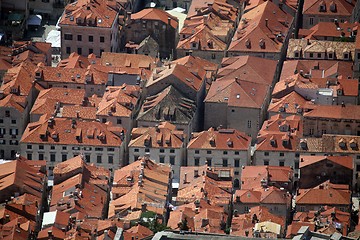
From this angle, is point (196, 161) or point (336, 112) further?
point (336, 112)

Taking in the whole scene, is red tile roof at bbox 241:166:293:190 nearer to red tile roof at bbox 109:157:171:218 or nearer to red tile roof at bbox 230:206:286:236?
red tile roof at bbox 230:206:286:236

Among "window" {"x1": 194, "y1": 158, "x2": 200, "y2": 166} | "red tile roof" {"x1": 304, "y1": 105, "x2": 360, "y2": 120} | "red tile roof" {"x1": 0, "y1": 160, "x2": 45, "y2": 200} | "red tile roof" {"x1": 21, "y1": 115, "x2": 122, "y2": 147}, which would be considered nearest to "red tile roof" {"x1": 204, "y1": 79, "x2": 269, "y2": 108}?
"red tile roof" {"x1": 304, "y1": 105, "x2": 360, "y2": 120}

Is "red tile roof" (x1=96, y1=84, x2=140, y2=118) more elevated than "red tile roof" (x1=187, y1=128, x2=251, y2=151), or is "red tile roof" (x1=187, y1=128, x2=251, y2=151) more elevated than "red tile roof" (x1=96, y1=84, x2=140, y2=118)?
"red tile roof" (x1=96, y1=84, x2=140, y2=118)

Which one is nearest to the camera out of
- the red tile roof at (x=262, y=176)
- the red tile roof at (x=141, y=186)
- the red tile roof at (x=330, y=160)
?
the red tile roof at (x=141, y=186)

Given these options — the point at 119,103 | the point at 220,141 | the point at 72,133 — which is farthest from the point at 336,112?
the point at 72,133

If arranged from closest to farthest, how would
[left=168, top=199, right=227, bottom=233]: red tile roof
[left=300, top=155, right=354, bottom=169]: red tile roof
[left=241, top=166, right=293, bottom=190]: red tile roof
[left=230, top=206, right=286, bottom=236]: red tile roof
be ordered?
[left=168, top=199, right=227, bottom=233]: red tile roof, [left=230, top=206, right=286, bottom=236]: red tile roof, [left=241, top=166, right=293, bottom=190]: red tile roof, [left=300, top=155, right=354, bottom=169]: red tile roof

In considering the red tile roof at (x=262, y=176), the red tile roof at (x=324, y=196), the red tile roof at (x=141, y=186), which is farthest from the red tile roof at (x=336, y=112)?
the red tile roof at (x=141, y=186)

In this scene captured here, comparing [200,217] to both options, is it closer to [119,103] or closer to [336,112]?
[119,103]

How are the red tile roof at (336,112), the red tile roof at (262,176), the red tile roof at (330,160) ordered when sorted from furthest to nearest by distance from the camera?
the red tile roof at (336,112), the red tile roof at (330,160), the red tile roof at (262,176)

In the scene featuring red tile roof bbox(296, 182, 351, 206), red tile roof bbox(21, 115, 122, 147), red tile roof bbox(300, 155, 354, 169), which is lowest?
red tile roof bbox(296, 182, 351, 206)

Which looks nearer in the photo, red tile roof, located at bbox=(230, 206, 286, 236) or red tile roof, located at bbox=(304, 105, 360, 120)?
red tile roof, located at bbox=(230, 206, 286, 236)

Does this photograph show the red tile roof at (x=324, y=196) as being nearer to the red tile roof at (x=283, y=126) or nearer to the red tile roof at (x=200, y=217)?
the red tile roof at (x=200, y=217)

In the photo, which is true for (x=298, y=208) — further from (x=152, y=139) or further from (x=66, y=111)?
(x=66, y=111)
